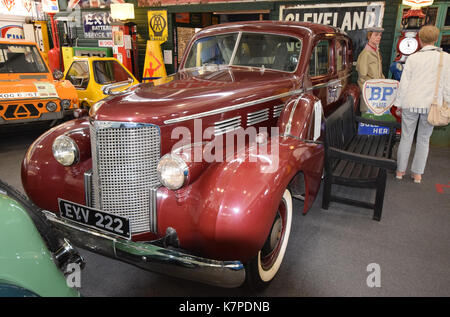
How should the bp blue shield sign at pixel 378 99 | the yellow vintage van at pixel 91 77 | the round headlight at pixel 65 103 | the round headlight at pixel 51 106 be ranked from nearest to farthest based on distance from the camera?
the bp blue shield sign at pixel 378 99 < the round headlight at pixel 51 106 < the round headlight at pixel 65 103 < the yellow vintage van at pixel 91 77

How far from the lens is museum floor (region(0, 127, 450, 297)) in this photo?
2.23m

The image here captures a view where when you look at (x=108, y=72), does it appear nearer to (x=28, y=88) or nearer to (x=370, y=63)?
(x=28, y=88)

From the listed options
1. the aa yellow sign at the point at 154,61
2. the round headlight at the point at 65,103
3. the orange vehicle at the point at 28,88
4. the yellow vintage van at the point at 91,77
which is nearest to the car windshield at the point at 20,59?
the orange vehicle at the point at 28,88

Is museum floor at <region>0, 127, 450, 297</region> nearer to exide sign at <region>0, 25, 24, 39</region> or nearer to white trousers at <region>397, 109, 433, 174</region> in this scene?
white trousers at <region>397, 109, 433, 174</region>

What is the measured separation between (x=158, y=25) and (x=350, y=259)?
891cm

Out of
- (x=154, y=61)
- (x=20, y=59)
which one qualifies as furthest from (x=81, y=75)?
(x=154, y=61)

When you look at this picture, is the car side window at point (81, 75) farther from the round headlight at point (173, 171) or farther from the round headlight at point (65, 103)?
the round headlight at point (173, 171)

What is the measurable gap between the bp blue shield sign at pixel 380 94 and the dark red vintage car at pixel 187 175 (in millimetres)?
2683

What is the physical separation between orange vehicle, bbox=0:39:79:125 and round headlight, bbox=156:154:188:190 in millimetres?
4345

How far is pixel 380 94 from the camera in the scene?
504cm

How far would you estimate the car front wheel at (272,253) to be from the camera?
2.04 meters

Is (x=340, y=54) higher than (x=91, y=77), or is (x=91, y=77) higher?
(x=340, y=54)
